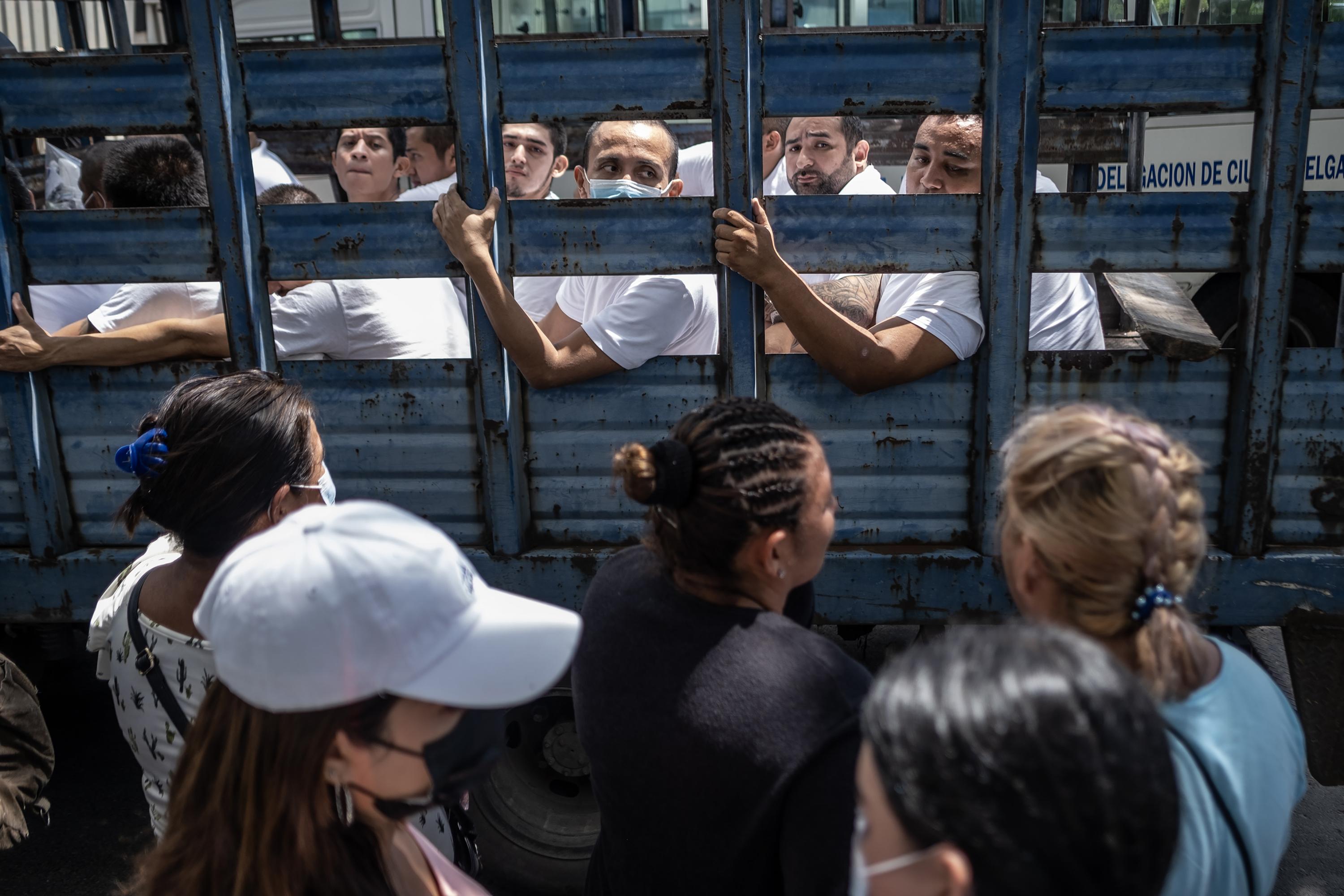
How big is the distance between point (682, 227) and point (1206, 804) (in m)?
1.68

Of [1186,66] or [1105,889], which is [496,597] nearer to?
[1105,889]

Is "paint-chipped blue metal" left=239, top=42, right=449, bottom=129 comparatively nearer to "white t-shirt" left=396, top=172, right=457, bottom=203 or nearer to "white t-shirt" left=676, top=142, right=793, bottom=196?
"white t-shirt" left=396, top=172, right=457, bottom=203

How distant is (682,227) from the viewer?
2484 millimetres

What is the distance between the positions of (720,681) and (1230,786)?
639mm

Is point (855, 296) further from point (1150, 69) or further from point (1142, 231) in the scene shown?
point (1150, 69)

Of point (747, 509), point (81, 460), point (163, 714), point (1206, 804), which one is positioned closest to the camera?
point (1206, 804)

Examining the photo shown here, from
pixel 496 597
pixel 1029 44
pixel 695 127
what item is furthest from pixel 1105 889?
pixel 695 127

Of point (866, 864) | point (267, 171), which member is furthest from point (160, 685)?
point (267, 171)

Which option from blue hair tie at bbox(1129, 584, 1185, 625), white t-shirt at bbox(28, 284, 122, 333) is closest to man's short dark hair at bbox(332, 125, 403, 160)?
white t-shirt at bbox(28, 284, 122, 333)

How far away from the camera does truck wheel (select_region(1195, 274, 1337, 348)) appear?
6105mm

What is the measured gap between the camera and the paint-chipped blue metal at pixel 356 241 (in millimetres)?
2539

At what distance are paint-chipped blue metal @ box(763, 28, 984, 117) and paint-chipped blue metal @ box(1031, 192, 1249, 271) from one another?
0.32m

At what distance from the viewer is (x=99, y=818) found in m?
3.71

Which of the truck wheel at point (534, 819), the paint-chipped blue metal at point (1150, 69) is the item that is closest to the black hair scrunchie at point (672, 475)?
the paint-chipped blue metal at point (1150, 69)
